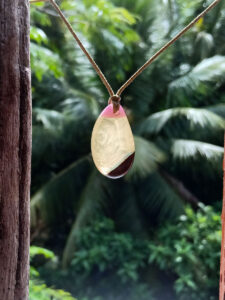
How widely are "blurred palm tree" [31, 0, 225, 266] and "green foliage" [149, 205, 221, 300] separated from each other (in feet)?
1.51

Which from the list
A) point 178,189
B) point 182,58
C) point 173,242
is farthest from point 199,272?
→ point 182,58

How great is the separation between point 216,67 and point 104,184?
1514 mm

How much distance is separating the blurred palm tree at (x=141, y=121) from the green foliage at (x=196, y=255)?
460mm

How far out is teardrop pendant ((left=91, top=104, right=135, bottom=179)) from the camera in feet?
2.40

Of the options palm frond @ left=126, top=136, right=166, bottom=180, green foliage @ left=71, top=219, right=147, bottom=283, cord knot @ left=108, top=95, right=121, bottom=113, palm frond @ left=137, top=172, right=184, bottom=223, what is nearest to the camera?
cord knot @ left=108, top=95, right=121, bottom=113

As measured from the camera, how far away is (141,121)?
169 inches

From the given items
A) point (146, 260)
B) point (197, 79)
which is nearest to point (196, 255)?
point (146, 260)

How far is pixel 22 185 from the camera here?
1.97 feet

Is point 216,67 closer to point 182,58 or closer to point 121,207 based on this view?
point 182,58

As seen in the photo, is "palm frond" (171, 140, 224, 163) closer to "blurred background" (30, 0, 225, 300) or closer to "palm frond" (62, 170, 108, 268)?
"blurred background" (30, 0, 225, 300)

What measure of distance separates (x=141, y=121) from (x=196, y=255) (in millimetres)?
1533

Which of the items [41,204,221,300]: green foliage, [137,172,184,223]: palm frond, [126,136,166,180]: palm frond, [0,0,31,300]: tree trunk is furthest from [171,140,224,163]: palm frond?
[0,0,31,300]: tree trunk

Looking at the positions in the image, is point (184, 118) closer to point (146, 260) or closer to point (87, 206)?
point (87, 206)

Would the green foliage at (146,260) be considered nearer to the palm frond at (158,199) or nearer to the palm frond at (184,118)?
the palm frond at (158,199)
